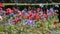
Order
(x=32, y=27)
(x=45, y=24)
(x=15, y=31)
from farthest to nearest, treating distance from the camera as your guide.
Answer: (x=45, y=24)
(x=32, y=27)
(x=15, y=31)

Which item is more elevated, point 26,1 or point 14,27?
A: point 14,27

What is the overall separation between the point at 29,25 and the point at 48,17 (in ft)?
4.52

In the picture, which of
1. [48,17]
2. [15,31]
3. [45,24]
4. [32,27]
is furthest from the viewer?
[48,17]

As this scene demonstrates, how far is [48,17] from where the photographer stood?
7.17 m

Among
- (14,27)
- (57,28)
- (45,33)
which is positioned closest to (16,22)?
(14,27)

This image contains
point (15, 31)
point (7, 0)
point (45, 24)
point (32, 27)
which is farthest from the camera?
point (7, 0)

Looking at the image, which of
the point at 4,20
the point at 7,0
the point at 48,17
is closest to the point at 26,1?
the point at 7,0

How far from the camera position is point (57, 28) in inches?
271

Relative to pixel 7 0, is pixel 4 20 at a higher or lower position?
higher

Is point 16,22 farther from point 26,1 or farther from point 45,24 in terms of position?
point 26,1

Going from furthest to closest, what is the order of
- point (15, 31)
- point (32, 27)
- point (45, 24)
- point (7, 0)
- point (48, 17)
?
point (7, 0)
point (48, 17)
point (45, 24)
point (32, 27)
point (15, 31)

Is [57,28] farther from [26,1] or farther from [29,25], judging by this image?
[26,1]

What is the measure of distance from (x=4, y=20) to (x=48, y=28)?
47.6 inches

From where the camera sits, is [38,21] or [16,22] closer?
[16,22]
